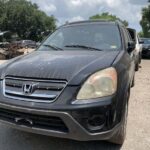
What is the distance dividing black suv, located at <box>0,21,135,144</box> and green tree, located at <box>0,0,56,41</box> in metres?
59.9

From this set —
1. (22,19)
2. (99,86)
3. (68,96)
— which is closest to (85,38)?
(99,86)

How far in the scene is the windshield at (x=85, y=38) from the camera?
193 inches

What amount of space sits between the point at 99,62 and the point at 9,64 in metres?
1.31

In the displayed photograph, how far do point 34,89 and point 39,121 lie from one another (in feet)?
1.25

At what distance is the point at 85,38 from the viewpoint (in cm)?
517

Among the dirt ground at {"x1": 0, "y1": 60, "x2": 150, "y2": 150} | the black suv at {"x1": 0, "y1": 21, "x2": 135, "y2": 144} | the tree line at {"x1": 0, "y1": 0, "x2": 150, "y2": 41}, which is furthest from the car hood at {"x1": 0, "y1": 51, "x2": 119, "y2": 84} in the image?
the tree line at {"x1": 0, "y1": 0, "x2": 150, "y2": 41}

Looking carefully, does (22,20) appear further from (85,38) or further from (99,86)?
(99,86)

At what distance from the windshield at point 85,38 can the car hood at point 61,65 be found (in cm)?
40

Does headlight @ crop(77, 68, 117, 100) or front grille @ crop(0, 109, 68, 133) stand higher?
headlight @ crop(77, 68, 117, 100)

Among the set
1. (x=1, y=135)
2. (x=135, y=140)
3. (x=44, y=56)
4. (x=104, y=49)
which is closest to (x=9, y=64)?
(x=44, y=56)

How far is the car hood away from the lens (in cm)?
367

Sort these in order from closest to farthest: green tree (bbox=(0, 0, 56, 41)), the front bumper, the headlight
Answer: the front bumper
the headlight
green tree (bbox=(0, 0, 56, 41))

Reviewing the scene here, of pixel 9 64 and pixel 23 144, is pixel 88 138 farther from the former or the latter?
pixel 9 64

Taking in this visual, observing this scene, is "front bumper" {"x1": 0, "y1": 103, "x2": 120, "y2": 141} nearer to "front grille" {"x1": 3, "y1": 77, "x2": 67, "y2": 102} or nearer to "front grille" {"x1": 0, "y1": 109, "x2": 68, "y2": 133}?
"front grille" {"x1": 0, "y1": 109, "x2": 68, "y2": 133}
